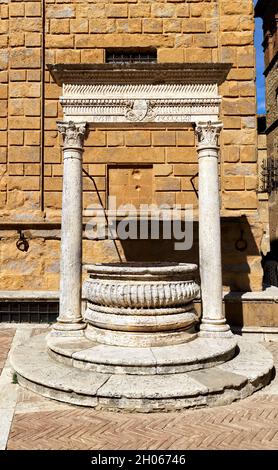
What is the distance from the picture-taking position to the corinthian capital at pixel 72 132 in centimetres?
633

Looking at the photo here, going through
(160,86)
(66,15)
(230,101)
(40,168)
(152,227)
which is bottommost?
(152,227)

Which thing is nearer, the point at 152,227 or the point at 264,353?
the point at 264,353

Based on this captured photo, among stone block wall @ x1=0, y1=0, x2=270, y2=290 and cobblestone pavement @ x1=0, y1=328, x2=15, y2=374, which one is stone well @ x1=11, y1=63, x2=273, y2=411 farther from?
stone block wall @ x1=0, y1=0, x2=270, y2=290

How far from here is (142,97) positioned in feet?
21.0

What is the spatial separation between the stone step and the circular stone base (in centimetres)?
8

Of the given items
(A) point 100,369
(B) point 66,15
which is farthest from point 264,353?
(B) point 66,15

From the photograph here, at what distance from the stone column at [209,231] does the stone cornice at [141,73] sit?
799 mm

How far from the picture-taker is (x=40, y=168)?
9273 mm

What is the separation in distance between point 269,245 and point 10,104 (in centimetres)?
1784

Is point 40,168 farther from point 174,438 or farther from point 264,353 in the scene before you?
point 174,438

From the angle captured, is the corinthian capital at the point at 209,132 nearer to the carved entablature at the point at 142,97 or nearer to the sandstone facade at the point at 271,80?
the carved entablature at the point at 142,97

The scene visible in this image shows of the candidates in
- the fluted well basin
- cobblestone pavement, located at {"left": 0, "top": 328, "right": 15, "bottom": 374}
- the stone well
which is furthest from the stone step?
cobblestone pavement, located at {"left": 0, "top": 328, "right": 15, "bottom": 374}
